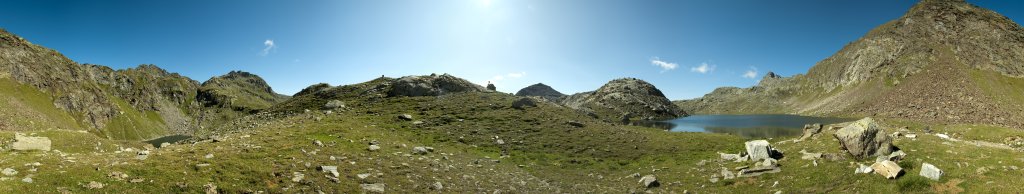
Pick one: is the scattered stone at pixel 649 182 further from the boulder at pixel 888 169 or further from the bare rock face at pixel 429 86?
the bare rock face at pixel 429 86

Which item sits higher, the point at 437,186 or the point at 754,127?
the point at 754,127

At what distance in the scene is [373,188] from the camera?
20.6 m

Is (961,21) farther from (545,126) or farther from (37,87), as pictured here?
(37,87)

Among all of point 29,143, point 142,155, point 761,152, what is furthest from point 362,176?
point 761,152

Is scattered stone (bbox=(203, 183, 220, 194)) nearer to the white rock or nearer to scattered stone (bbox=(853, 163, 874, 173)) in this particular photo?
the white rock

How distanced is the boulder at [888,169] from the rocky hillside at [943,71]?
10042 centimetres

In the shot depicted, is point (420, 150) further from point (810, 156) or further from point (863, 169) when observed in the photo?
point (863, 169)

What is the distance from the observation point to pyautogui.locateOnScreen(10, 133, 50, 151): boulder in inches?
744

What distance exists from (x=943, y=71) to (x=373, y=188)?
190m

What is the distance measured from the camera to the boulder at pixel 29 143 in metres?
18.9

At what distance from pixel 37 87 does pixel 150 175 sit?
18286 centimetres

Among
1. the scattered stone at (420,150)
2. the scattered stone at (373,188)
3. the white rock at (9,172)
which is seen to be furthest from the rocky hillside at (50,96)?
the scattered stone at (373,188)

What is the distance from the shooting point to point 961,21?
6309 inches

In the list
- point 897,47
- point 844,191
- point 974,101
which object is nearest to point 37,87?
point 844,191
